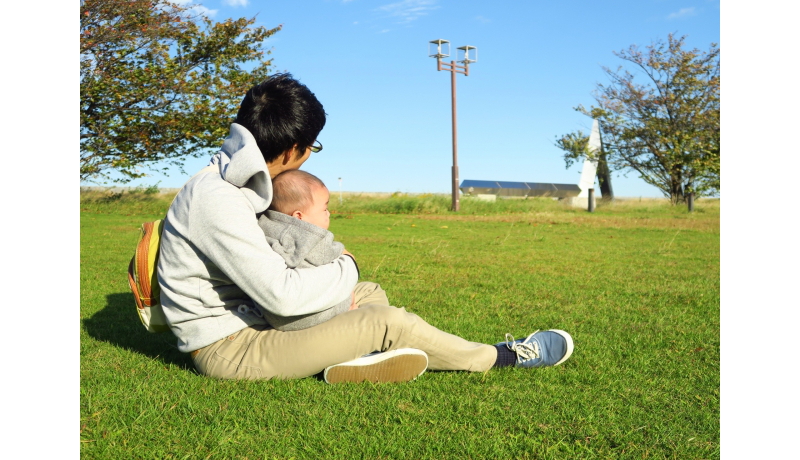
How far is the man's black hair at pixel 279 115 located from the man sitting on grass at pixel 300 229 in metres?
0.15

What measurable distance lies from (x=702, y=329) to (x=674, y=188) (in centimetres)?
2569

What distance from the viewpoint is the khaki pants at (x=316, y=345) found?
278 cm

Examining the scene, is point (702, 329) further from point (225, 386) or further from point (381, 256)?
point (381, 256)

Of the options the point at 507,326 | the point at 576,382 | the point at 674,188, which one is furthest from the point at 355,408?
the point at 674,188

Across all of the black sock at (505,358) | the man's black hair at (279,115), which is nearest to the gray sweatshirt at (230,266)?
the man's black hair at (279,115)

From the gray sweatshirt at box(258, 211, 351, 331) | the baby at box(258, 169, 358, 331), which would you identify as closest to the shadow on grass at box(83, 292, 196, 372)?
the gray sweatshirt at box(258, 211, 351, 331)

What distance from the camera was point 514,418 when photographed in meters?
2.49

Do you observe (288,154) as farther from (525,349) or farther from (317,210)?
(525,349)

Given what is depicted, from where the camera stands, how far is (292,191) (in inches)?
114

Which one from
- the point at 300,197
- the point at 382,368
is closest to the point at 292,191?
the point at 300,197

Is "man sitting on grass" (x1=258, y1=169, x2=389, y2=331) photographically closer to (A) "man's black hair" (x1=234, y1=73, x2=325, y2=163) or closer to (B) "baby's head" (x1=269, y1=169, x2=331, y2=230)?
(B) "baby's head" (x1=269, y1=169, x2=331, y2=230)

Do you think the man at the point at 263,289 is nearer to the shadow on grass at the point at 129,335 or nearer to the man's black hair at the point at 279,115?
the man's black hair at the point at 279,115

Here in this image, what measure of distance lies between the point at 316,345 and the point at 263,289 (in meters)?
0.38

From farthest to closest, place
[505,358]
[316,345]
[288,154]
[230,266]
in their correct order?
[505,358] < [288,154] < [316,345] < [230,266]
